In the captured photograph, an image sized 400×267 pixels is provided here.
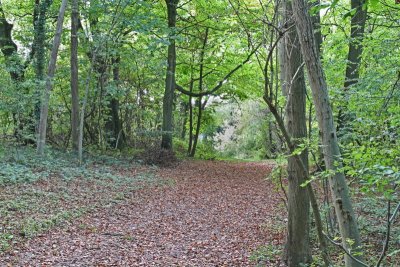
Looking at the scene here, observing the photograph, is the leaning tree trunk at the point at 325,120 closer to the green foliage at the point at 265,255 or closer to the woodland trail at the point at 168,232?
the green foliage at the point at 265,255

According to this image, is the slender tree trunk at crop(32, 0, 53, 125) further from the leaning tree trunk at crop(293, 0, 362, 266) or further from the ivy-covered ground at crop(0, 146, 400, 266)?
the leaning tree trunk at crop(293, 0, 362, 266)

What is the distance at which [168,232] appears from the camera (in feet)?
22.8

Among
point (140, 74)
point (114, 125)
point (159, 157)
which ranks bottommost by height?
point (159, 157)

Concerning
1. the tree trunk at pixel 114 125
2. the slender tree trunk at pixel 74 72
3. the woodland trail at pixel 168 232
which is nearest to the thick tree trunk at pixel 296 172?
the woodland trail at pixel 168 232

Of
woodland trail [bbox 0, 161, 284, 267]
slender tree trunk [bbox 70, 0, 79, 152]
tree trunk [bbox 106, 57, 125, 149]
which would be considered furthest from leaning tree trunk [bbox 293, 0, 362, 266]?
tree trunk [bbox 106, 57, 125, 149]

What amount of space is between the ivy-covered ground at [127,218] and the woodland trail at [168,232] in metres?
0.01

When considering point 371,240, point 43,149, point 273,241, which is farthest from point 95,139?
point 371,240

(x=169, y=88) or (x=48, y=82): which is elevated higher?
(x=169, y=88)

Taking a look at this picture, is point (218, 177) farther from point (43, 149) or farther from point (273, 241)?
point (273, 241)

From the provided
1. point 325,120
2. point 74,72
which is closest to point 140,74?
point 74,72

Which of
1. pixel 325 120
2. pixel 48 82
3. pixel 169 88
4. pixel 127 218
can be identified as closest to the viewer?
pixel 325 120

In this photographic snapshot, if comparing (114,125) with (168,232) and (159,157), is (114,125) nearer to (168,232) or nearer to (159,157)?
(159,157)

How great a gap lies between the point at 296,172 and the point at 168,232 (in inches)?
120

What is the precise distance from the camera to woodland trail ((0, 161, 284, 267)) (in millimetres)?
5387
